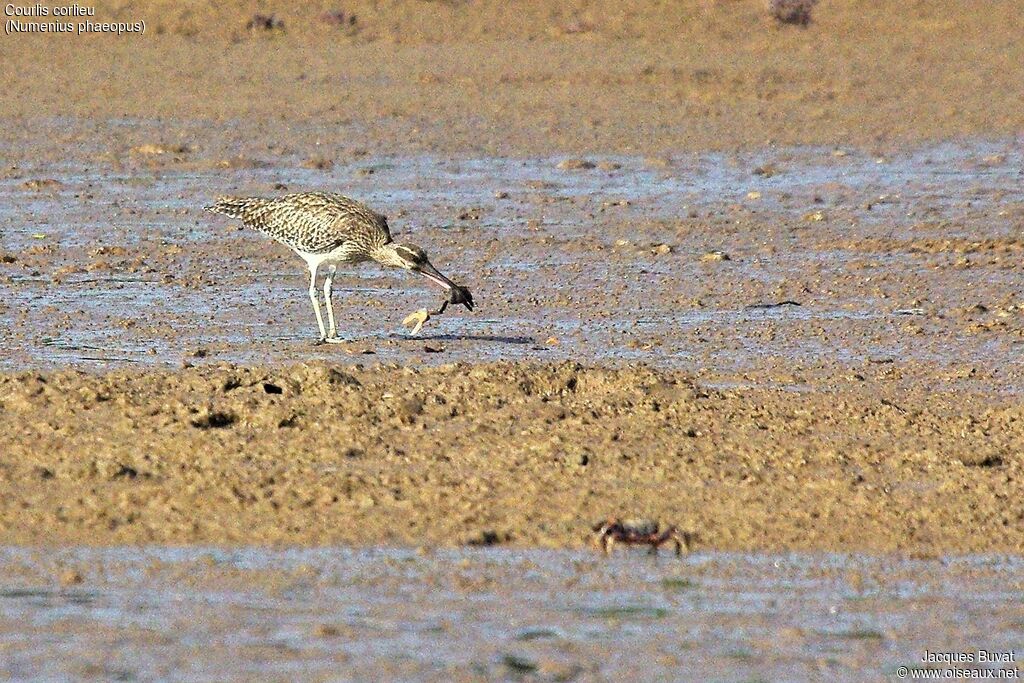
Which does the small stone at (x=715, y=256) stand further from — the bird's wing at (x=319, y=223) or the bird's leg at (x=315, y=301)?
the bird's leg at (x=315, y=301)

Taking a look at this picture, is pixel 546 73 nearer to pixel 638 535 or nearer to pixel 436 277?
pixel 436 277

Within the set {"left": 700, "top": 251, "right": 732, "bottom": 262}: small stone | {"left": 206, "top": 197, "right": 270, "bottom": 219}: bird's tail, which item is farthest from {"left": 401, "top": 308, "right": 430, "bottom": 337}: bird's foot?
{"left": 700, "top": 251, "right": 732, "bottom": 262}: small stone

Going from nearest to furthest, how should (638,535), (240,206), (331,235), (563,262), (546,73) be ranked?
(638,535), (331,235), (240,206), (563,262), (546,73)

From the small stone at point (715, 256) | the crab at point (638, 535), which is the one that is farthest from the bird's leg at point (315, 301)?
the crab at point (638, 535)

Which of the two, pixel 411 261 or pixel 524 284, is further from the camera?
pixel 524 284

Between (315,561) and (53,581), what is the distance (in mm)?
842

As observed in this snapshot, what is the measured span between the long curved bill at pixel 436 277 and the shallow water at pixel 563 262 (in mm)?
264

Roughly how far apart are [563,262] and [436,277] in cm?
239

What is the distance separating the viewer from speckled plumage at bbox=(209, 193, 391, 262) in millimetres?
11359

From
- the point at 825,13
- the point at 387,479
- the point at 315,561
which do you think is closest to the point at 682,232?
the point at 387,479

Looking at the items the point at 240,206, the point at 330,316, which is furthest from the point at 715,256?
the point at 330,316

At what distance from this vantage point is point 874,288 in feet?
40.8

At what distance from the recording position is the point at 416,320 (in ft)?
35.7

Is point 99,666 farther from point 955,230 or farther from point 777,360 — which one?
point 955,230
